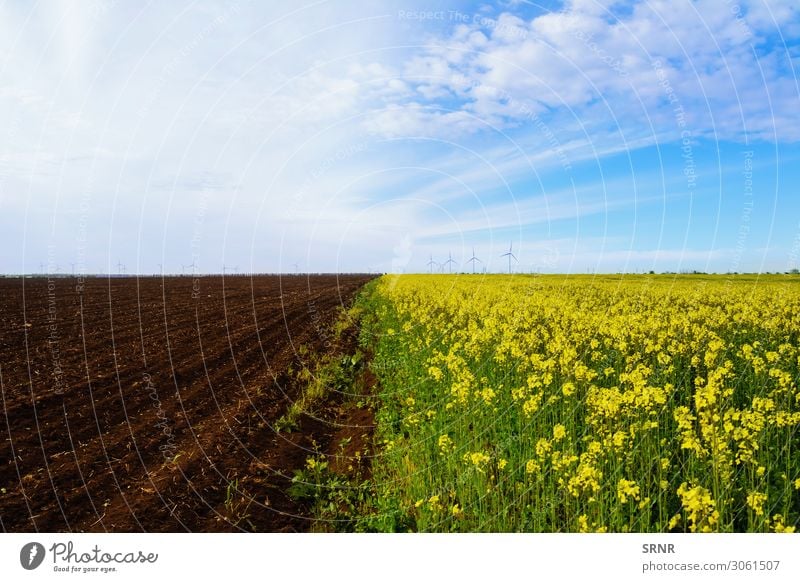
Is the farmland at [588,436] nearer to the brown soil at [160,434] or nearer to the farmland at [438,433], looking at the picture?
the farmland at [438,433]

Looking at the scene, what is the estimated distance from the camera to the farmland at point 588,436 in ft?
16.6

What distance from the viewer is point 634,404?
6285mm

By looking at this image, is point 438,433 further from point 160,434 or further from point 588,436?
point 160,434

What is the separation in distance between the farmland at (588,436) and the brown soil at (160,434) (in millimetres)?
1420

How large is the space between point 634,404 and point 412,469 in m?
2.80

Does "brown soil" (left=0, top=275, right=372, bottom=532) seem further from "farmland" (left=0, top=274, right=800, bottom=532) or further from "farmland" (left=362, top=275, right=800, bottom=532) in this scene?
"farmland" (left=362, top=275, right=800, bottom=532)

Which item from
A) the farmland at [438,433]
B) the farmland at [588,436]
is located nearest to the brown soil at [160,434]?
the farmland at [438,433]

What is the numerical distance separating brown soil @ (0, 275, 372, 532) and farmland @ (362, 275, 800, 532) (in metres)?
1.42

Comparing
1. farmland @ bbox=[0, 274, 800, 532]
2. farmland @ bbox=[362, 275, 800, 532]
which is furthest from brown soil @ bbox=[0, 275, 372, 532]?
farmland @ bbox=[362, 275, 800, 532]

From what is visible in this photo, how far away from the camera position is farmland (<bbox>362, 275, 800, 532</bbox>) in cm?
507

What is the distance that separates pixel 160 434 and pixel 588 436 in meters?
7.50

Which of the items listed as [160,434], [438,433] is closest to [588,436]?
[438,433]
